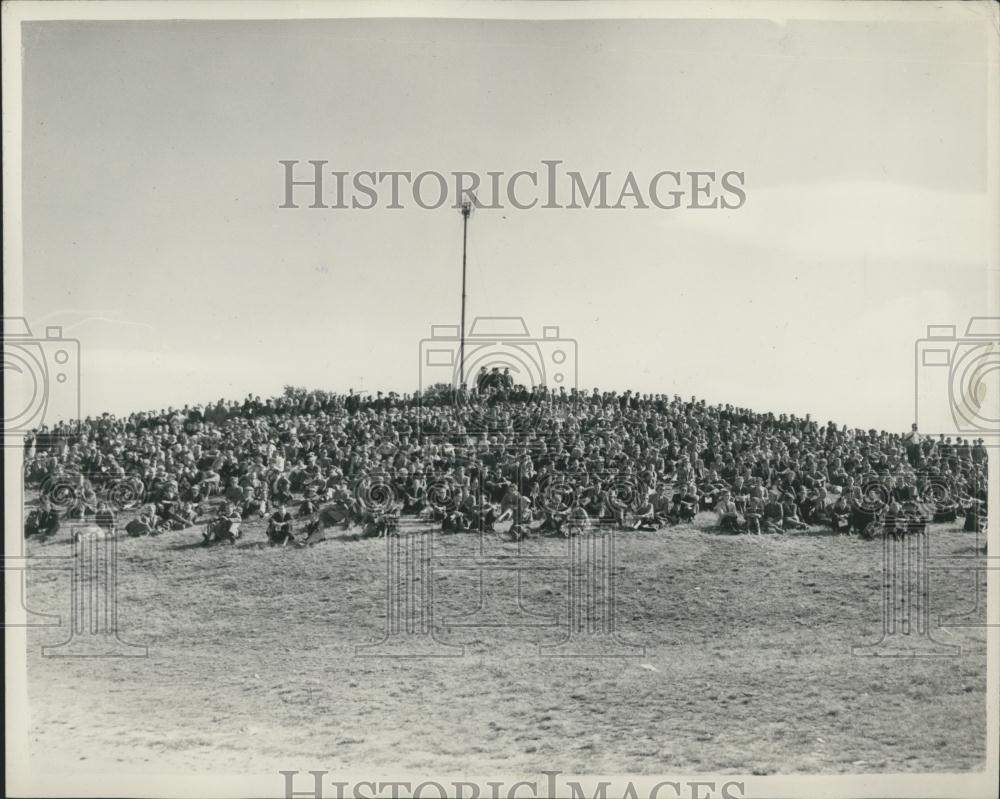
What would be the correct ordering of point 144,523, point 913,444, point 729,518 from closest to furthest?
1. point 913,444
2. point 144,523
3. point 729,518

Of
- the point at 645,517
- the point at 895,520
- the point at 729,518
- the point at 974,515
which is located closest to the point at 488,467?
the point at 645,517

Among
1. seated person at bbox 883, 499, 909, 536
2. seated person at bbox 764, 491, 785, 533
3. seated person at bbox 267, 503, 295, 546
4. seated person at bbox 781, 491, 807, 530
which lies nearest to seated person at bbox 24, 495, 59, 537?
seated person at bbox 267, 503, 295, 546

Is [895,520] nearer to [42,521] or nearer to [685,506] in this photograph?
[685,506]

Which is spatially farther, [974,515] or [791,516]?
[791,516]

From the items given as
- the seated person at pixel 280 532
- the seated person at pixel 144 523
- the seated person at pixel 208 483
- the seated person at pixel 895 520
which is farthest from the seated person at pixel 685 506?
the seated person at pixel 144 523

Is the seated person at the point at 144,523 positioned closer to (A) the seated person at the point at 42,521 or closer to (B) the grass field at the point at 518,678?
(B) the grass field at the point at 518,678

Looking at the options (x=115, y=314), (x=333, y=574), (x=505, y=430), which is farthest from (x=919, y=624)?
(x=115, y=314)
